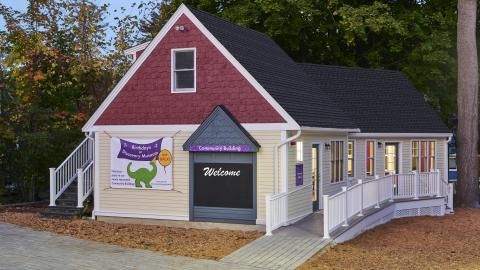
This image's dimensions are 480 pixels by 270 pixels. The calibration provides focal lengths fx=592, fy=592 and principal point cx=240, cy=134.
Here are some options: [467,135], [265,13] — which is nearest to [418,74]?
[467,135]

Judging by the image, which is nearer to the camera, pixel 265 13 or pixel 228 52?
pixel 228 52

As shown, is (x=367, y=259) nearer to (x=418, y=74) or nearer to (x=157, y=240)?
(x=157, y=240)

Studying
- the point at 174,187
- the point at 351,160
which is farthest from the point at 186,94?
the point at 351,160

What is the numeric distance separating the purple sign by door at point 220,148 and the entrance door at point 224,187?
269 mm

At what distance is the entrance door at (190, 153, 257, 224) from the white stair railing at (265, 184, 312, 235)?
44.3 inches

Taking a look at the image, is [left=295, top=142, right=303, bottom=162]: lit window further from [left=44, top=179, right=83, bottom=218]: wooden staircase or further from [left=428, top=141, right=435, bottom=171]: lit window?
[left=428, top=141, right=435, bottom=171]: lit window

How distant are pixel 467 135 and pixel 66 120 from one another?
18136 millimetres

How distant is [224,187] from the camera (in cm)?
1817

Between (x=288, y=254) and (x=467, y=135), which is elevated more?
(x=467, y=135)

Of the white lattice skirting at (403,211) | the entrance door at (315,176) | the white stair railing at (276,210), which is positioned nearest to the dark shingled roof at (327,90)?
the entrance door at (315,176)

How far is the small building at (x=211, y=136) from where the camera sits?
17.6 meters

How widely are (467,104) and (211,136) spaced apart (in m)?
13.8

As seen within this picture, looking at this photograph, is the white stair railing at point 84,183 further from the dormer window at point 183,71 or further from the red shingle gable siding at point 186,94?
the dormer window at point 183,71

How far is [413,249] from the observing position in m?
15.7
